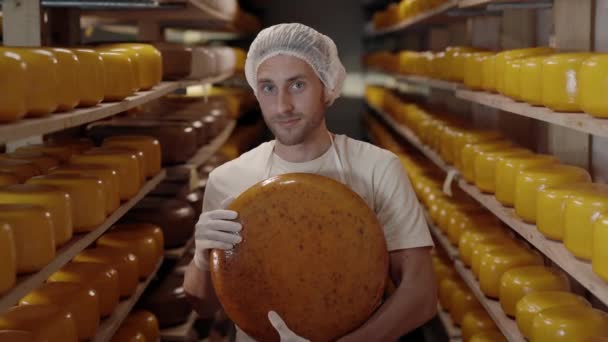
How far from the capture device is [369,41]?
12.1m

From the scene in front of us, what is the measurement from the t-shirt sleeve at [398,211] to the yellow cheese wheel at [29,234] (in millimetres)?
929

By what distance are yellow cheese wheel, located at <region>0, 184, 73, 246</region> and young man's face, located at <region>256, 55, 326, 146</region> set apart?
0.63 meters

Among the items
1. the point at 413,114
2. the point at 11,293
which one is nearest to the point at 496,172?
the point at 11,293

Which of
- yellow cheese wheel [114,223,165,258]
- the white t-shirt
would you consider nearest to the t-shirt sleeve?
the white t-shirt

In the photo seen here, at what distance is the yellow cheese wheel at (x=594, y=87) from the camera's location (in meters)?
2.12

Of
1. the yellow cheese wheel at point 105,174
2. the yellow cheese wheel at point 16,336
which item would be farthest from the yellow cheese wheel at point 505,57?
the yellow cheese wheel at point 16,336

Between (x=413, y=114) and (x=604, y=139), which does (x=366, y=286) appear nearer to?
(x=604, y=139)

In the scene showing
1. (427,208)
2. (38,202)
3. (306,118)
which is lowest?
(427,208)

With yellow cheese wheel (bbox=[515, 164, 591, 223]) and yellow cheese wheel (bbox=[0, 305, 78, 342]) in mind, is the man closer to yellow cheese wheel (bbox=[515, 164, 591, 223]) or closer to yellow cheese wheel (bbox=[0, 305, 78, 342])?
yellow cheese wheel (bbox=[0, 305, 78, 342])

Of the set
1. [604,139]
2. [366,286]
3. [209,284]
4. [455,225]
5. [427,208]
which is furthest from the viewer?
[427,208]

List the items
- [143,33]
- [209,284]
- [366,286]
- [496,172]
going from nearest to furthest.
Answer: [366,286], [209,284], [496,172], [143,33]

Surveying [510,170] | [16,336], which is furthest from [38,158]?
[510,170]

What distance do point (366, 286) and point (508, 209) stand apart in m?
1.15

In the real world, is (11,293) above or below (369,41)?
below
